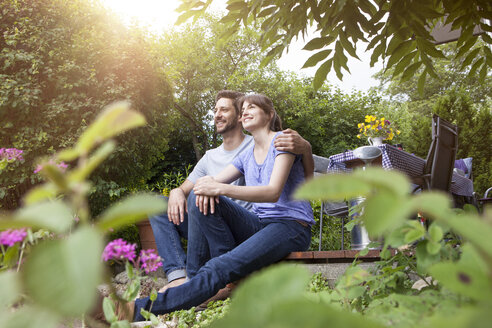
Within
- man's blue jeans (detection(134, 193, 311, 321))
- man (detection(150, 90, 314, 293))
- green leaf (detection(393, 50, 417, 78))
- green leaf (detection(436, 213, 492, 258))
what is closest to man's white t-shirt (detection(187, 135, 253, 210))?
man (detection(150, 90, 314, 293))

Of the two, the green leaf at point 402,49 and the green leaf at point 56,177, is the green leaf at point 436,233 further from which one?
the green leaf at point 402,49

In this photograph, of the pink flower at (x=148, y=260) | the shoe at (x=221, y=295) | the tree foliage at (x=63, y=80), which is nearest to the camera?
the pink flower at (x=148, y=260)

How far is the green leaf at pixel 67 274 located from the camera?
0.59 ft

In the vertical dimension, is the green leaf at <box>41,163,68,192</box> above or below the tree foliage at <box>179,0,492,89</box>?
below

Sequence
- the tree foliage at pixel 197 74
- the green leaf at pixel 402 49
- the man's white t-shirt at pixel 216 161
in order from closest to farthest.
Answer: the green leaf at pixel 402 49 < the man's white t-shirt at pixel 216 161 < the tree foliage at pixel 197 74

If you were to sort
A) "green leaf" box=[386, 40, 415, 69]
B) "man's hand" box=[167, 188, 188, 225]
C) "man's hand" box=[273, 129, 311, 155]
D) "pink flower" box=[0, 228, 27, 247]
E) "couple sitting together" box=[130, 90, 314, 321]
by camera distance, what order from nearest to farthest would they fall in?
"pink flower" box=[0, 228, 27, 247] < "green leaf" box=[386, 40, 415, 69] < "couple sitting together" box=[130, 90, 314, 321] < "man's hand" box=[273, 129, 311, 155] < "man's hand" box=[167, 188, 188, 225]

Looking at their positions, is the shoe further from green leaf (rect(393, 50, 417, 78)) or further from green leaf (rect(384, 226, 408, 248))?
green leaf (rect(384, 226, 408, 248))

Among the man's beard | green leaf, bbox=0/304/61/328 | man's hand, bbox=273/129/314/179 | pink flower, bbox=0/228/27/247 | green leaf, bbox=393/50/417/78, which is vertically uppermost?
green leaf, bbox=393/50/417/78

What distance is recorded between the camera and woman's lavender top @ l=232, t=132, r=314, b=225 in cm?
211

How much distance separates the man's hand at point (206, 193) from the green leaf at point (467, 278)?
1.71 meters

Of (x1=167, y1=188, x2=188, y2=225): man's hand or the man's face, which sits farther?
the man's face

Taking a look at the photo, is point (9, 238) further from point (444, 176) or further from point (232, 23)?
point (444, 176)

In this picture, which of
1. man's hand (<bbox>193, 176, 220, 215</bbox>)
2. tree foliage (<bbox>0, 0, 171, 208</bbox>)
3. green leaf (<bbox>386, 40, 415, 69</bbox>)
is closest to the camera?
green leaf (<bbox>386, 40, 415, 69</bbox>)

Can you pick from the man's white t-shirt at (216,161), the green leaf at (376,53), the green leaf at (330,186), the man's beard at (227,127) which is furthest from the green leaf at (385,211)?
the man's beard at (227,127)
